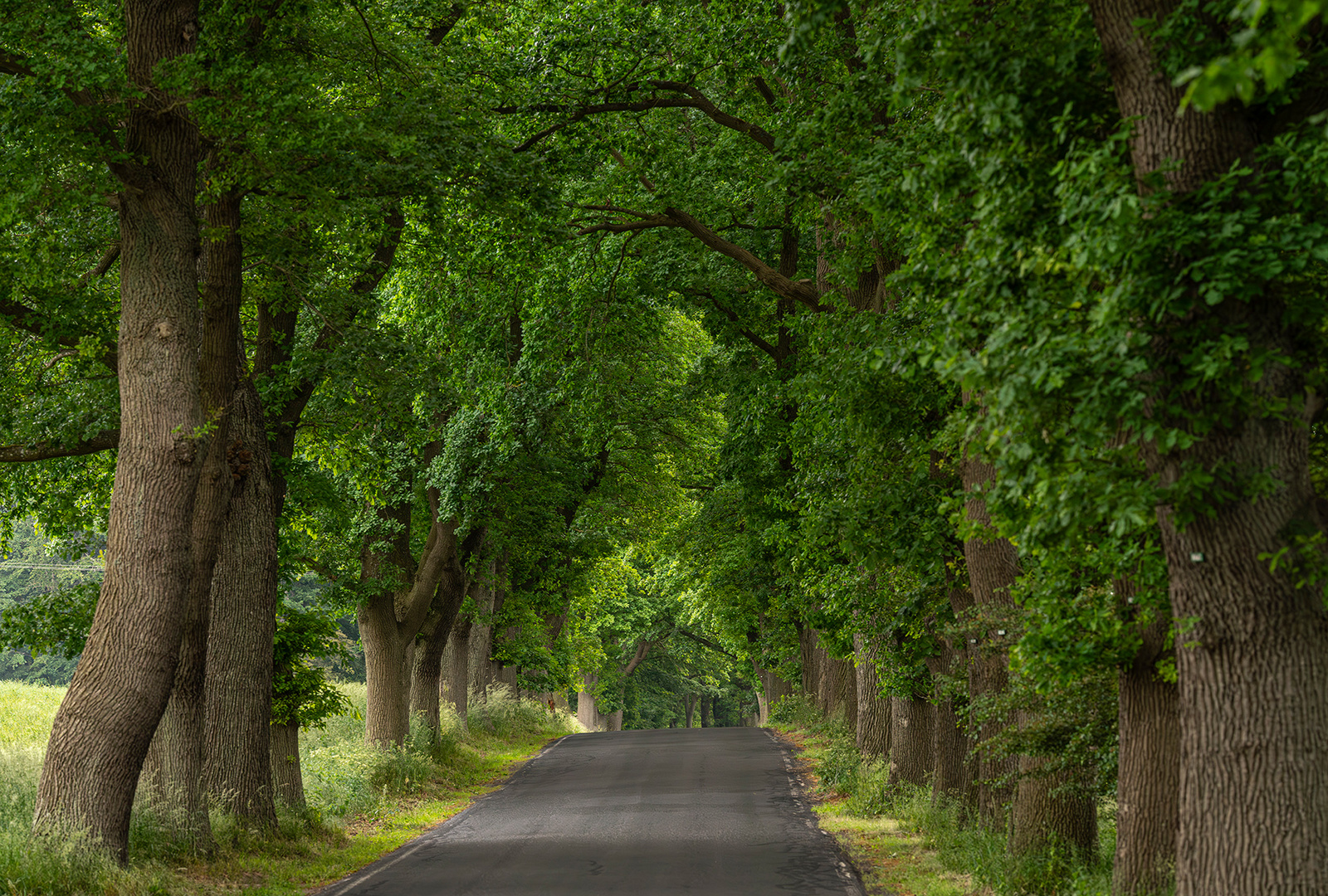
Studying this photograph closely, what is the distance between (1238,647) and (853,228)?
25.6ft

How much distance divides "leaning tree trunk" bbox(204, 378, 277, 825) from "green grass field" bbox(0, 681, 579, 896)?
2.32 feet

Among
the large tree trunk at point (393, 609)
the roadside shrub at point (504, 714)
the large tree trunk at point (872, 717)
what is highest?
the large tree trunk at point (393, 609)

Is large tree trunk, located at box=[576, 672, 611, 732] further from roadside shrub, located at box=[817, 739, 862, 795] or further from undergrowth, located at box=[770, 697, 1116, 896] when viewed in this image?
roadside shrub, located at box=[817, 739, 862, 795]

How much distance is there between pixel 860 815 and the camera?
50.3 feet

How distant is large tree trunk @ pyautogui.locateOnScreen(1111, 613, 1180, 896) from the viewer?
25.0ft

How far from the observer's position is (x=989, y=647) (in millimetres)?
10438

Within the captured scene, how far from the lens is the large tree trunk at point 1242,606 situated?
19.0 feet

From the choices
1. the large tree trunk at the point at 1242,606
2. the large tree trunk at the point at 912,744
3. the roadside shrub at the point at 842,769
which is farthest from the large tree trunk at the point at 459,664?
the large tree trunk at the point at 1242,606

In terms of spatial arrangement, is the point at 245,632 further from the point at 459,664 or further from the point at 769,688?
the point at 769,688

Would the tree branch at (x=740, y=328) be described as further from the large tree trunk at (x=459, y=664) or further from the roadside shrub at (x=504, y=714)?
the roadside shrub at (x=504, y=714)

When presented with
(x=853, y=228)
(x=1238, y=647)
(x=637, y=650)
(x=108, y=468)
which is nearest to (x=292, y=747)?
(x=108, y=468)

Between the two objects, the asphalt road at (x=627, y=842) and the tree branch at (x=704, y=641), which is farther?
the tree branch at (x=704, y=641)

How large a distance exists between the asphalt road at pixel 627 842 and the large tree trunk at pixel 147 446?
8.73ft

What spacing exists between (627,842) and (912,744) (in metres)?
4.59
